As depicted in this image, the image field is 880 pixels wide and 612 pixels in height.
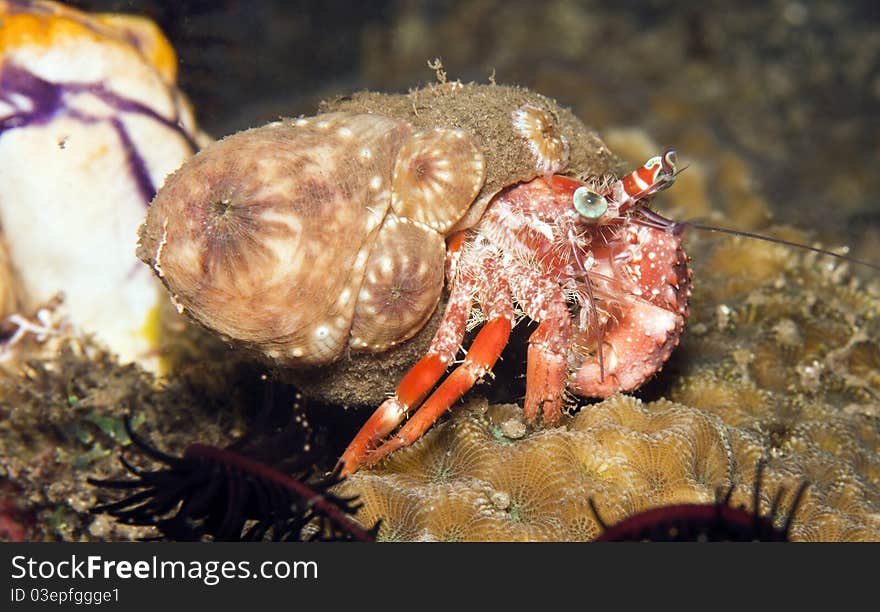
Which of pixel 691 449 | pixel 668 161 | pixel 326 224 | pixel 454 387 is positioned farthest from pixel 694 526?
pixel 326 224

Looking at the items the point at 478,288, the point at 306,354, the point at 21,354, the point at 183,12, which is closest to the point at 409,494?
the point at 306,354

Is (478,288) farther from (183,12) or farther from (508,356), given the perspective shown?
(183,12)

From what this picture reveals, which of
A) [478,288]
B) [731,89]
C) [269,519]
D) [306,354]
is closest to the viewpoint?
[269,519]

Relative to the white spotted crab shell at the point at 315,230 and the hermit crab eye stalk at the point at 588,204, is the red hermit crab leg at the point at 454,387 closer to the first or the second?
the white spotted crab shell at the point at 315,230

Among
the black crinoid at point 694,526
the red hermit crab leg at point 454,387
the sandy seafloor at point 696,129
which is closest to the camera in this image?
the black crinoid at point 694,526

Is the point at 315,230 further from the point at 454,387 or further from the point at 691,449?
the point at 691,449

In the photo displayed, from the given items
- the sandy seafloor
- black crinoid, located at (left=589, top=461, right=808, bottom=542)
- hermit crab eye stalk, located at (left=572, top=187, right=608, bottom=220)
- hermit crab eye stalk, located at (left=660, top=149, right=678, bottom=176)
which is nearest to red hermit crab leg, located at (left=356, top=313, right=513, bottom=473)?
the sandy seafloor

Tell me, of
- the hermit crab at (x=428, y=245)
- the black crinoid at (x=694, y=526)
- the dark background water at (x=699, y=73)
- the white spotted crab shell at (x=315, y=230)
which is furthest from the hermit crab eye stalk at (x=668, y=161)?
the dark background water at (x=699, y=73)
